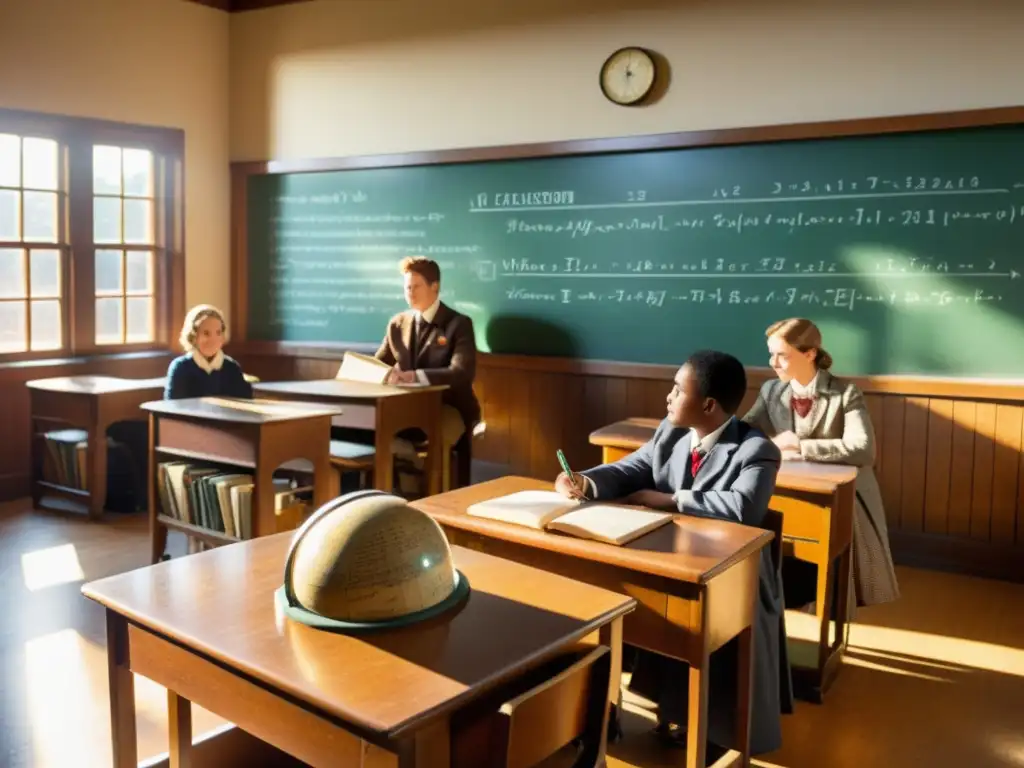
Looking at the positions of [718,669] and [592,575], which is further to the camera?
[718,669]

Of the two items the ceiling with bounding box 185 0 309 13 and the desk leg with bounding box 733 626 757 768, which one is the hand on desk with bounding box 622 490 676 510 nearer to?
the desk leg with bounding box 733 626 757 768

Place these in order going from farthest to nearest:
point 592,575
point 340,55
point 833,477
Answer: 1. point 340,55
2. point 833,477
3. point 592,575

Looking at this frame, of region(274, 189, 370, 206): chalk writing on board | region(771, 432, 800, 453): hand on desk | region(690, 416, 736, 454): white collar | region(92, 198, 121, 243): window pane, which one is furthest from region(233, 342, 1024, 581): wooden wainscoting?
region(92, 198, 121, 243): window pane

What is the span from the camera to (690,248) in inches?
187

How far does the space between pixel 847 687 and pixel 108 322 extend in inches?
186

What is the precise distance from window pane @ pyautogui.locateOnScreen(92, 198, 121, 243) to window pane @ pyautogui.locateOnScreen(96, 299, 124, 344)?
0.38 m

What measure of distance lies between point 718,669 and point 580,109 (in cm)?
346

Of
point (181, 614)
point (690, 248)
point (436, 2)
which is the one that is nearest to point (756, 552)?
point (181, 614)

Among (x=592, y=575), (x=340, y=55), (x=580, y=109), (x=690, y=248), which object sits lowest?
(x=592, y=575)

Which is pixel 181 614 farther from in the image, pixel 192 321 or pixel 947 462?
pixel 947 462

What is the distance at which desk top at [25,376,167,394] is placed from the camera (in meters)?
4.82

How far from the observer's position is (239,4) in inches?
244

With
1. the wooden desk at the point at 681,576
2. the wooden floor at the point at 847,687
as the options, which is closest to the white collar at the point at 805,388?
the wooden floor at the point at 847,687

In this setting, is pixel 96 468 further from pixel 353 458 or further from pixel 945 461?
pixel 945 461
